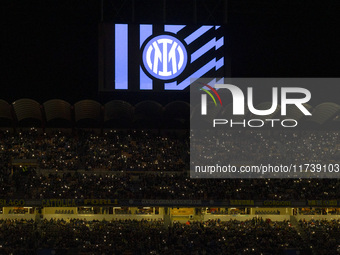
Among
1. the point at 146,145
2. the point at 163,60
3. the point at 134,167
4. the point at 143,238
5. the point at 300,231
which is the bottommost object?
the point at 143,238

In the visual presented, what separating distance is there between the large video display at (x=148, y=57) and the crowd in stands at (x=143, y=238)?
38.3 ft

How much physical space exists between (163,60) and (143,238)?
1515 cm

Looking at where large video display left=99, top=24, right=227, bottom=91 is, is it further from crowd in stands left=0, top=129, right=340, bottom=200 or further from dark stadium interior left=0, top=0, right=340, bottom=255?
crowd in stands left=0, top=129, right=340, bottom=200

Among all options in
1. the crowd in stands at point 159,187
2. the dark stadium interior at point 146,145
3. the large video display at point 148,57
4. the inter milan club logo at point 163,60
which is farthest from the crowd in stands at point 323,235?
the inter milan club logo at point 163,60

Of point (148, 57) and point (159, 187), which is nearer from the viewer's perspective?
point (159, 187)

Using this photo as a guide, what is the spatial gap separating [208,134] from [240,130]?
276cm

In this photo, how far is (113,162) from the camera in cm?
4334

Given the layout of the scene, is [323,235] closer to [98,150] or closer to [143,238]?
[143,238]

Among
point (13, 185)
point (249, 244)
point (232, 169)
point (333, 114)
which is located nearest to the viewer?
point (249, 244)

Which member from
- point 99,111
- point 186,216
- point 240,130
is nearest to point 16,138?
point 99,111

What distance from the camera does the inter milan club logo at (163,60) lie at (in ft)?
148

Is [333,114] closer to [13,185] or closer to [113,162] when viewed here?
[113,162]

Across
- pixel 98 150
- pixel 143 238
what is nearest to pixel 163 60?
pixel 98 150

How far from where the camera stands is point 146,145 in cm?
4600
